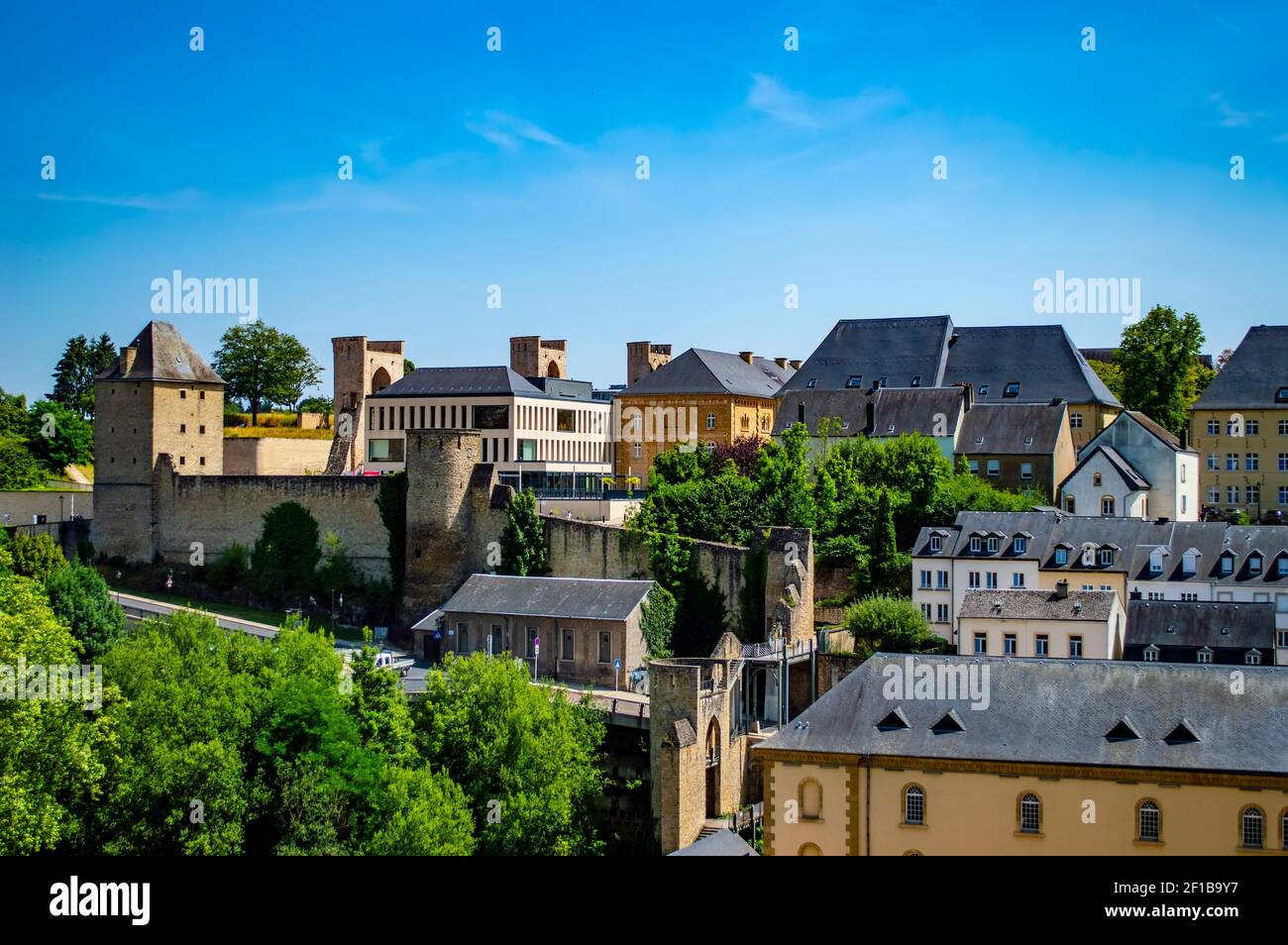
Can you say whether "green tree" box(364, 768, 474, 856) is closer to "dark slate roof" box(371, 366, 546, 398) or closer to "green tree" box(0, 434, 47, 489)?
"dark slate roof" box(371, 366, 546, 398)

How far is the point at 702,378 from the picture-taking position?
62375 millimetres

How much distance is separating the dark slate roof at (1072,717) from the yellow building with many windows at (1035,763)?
0.03m

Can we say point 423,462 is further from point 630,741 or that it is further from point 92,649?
point 630,741

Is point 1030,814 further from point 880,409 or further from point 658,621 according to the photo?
point 880,409

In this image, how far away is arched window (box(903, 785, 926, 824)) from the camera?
88.3 ft

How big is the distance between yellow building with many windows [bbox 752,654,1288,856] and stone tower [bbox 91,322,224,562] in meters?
32.9

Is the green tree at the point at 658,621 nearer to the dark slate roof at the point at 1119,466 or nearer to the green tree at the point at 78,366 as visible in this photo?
the dark slate roof at the point at 1119,466

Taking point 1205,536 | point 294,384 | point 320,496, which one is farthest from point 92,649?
point 294,384

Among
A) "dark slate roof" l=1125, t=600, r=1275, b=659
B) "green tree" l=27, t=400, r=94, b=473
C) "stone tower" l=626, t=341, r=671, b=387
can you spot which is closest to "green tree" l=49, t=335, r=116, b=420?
"green tree" l=27, t=400, r=94, b=473

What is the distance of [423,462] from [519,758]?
1681cm

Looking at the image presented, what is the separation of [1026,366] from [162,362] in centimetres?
3324

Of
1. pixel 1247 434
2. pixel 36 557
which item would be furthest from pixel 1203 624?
pixel 36 557

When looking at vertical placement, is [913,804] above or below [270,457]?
below
